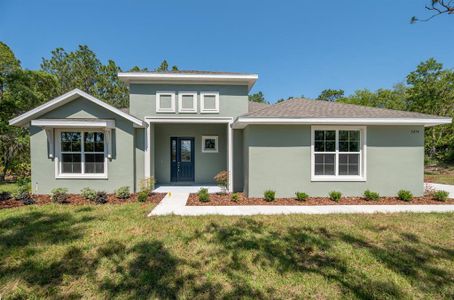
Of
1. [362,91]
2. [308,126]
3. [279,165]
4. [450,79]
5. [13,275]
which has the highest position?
[362,91]

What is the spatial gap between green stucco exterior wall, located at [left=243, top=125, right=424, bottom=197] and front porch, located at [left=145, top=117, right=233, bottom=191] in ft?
11.5

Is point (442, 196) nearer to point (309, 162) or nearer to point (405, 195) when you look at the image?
point (405, 195)

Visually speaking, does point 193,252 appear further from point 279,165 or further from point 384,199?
point 384,199

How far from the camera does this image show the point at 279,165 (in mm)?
7918

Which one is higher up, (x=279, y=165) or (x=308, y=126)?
(x=308, y=126)

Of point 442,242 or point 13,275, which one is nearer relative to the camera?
point 13,275

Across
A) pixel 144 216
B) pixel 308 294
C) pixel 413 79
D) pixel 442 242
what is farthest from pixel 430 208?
pixel 413 79

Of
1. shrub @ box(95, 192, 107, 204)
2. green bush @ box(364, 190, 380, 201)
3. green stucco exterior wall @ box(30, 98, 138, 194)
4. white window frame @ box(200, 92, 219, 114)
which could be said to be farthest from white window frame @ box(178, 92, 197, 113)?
green bush @ box(364, 190, 380, 201)

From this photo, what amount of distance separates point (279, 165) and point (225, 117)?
135 inches

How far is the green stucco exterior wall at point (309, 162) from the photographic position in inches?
310

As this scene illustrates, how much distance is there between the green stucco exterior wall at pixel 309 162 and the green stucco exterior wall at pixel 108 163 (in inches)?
201

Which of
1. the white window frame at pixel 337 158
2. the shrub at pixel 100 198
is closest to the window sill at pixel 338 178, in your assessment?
the white window frame at pixel 337 158

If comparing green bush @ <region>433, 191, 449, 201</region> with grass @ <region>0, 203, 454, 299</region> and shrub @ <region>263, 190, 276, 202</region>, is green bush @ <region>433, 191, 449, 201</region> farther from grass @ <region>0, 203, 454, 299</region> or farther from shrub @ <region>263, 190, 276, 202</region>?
shrub @ <region>263, 190, 276, 202</region>

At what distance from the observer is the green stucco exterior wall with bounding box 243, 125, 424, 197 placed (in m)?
7.88
